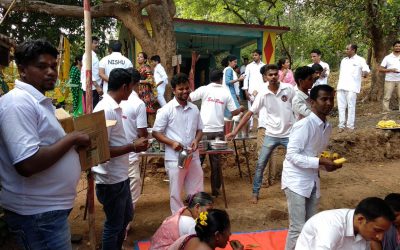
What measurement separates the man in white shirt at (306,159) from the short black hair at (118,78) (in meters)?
1.56

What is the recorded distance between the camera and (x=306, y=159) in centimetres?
332

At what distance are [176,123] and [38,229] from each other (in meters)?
2.55

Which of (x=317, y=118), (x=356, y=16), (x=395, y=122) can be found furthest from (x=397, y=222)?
(x=356, y=16)

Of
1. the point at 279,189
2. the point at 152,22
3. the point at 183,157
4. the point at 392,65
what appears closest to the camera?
the point at 183,157

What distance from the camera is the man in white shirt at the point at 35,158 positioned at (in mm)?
1866

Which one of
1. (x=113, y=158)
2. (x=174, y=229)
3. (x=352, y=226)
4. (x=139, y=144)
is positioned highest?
(x=139, y=144)

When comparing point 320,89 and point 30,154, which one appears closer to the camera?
point 30,154

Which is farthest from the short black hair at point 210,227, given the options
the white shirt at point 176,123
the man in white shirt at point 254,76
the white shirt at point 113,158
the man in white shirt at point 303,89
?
the man in white shirt at point 254,76

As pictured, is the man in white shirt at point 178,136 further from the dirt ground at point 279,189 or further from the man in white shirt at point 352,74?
the man in white shirt at point 352,74

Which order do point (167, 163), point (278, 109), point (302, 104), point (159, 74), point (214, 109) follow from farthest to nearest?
point (159, 74), point (214, 109), point (278, 109), point (302, 104), point (167, 163)

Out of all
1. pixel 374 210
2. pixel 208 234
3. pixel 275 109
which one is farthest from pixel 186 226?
pixel 275 109

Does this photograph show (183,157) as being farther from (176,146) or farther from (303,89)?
(303,89)

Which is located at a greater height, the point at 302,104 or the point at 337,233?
the point at 302,104

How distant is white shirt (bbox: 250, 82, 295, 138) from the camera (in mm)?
5418
